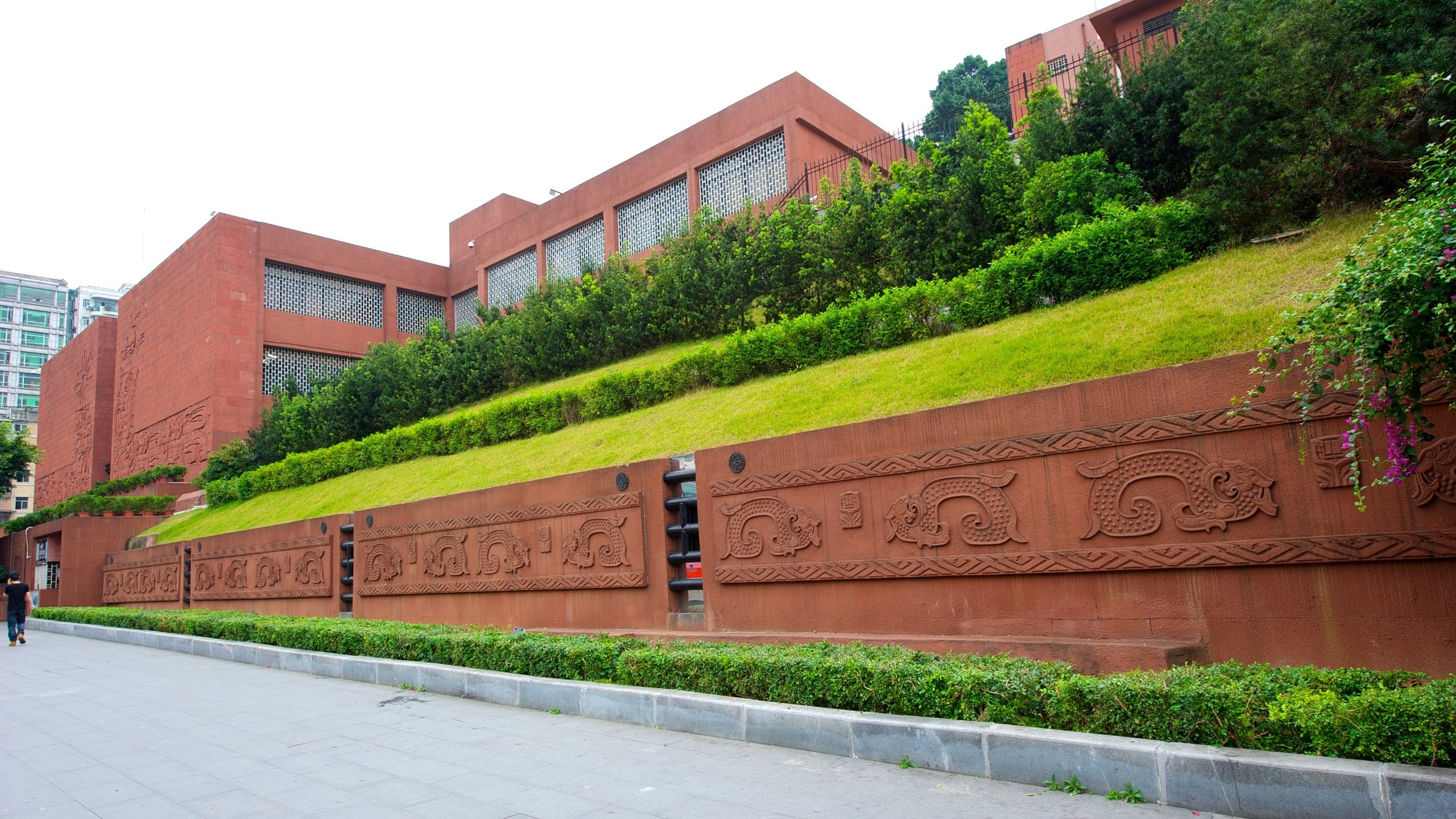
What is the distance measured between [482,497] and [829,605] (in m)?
4.90

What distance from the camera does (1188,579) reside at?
15.6ft

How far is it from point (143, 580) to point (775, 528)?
17850 mm

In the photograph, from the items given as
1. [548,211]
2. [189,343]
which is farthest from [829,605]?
[189,343]

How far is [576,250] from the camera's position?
24.2 m

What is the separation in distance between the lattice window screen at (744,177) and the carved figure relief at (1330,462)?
15.1m

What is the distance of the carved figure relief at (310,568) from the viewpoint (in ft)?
40.5

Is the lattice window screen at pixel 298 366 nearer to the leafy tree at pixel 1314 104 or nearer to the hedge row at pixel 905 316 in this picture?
the hedge row at pixel 905 316

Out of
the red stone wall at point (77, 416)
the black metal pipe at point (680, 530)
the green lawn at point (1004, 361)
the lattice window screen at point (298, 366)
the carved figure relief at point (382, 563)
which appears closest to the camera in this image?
the green lawn at point (1004, 361)

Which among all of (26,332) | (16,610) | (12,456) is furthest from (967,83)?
(26,332)

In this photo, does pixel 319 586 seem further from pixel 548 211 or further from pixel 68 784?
pixel 548 211

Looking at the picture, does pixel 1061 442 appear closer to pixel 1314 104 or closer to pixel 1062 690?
pixel 1062 690

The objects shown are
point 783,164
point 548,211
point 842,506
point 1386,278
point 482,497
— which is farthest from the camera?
point 548,211

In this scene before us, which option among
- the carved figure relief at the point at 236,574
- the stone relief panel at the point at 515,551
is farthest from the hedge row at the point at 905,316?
the carved figure relief at the point at 236,574

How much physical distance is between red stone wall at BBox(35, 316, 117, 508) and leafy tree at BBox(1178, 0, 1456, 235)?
37.1 metres
